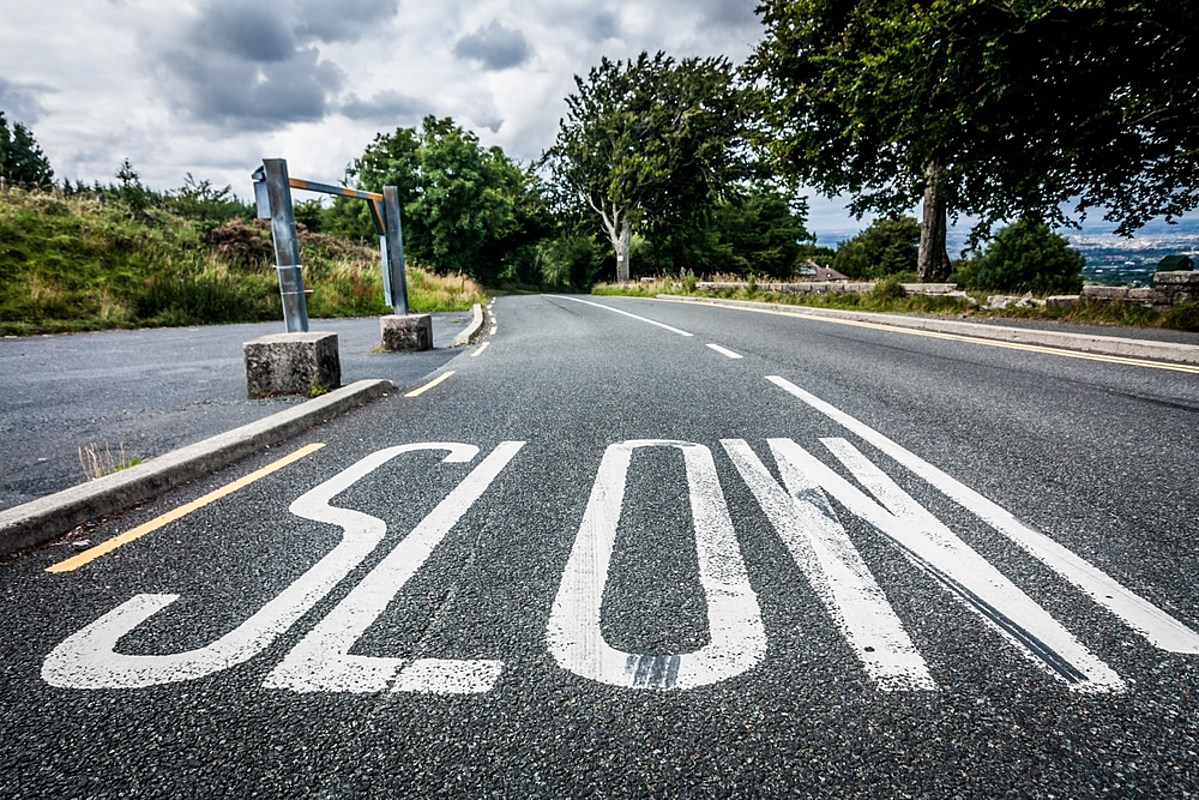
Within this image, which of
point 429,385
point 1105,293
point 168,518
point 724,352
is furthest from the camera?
point 1105,293

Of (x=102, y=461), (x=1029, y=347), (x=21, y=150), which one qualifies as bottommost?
(x=102, y=461)

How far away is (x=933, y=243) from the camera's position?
19.3m

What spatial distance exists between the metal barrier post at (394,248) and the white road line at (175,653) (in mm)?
7174

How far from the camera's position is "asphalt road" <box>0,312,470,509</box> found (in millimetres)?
3766

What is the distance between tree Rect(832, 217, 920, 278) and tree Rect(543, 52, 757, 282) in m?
44.7

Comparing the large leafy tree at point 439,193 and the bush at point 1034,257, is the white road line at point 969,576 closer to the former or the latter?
the large leafy tree at point 439,193

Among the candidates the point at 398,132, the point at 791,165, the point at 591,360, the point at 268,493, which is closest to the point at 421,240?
the point at 398,132

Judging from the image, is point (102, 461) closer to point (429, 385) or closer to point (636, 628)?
point (429, 385)

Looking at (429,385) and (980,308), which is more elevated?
(980,308)

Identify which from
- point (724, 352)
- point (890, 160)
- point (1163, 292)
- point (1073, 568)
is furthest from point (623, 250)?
point (1073, 568)

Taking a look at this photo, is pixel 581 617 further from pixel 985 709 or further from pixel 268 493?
pixel 268 493

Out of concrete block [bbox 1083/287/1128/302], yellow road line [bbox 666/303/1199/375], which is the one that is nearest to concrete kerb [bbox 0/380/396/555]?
yellow road line [bbox 666/303/1199/375]

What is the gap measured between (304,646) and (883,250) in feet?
303

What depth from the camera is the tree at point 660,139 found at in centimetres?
3481
